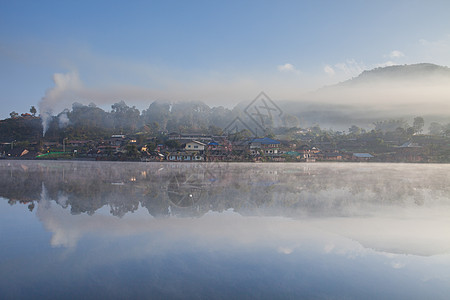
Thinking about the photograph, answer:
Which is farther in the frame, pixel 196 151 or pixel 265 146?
pixel 265 146

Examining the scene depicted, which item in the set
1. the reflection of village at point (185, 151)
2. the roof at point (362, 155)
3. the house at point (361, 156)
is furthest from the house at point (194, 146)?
the roof at point (362, 155)

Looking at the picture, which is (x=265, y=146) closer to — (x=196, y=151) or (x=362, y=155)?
(x=196, y=151)

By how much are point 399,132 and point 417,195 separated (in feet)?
204

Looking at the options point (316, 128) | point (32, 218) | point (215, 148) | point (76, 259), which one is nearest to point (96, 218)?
point (32, 218)

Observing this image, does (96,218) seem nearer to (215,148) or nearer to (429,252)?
(429,252)

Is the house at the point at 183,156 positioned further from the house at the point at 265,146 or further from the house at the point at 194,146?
the house at the point at 265,146

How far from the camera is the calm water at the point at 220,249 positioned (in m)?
3.29

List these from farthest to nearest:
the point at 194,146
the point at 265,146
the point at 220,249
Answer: the point at 265,146 < the point at 194,146 < the point at 220,249

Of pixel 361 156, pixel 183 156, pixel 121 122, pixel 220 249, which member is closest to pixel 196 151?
pixel 183 156

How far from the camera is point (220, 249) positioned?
14.8ft

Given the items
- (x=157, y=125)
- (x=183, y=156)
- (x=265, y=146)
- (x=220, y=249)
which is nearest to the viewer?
(x=220, y=249)

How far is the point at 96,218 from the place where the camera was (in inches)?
247

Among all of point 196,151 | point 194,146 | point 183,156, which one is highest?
point 194,146

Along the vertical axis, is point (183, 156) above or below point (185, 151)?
below
